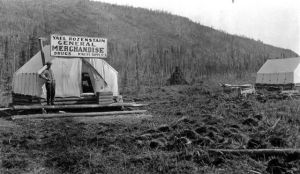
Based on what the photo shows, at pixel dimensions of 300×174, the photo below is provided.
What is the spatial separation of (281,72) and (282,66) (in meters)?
0.72

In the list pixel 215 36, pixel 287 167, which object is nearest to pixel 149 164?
pixel 287 167

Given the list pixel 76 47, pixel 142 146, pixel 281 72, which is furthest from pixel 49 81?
pixel 281 72

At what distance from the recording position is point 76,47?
14.9 metres

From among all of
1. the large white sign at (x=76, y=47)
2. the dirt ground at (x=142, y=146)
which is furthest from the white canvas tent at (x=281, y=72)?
the dirt ground at (x=142, y=146)

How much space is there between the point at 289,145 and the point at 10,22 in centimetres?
4822

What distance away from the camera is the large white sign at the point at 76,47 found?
14.4 metres

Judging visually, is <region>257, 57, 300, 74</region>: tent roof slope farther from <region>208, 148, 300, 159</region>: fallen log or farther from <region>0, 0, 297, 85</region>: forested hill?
<region>208, 148, 300, 159</region>: fallen log

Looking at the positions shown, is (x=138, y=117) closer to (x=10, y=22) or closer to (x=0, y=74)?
(x=0, y=74)

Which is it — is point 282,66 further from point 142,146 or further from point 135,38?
Result: point 135,38

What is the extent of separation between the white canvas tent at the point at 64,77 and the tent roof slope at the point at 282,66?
18.8m

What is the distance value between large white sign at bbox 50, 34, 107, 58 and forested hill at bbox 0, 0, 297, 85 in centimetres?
1922

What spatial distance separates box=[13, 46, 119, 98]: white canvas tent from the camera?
14.6 metres

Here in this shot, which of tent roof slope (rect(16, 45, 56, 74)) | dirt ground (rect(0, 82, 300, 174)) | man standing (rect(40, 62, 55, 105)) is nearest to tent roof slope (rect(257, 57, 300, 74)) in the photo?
dirt ground (rect(0, 82, 300, 174))

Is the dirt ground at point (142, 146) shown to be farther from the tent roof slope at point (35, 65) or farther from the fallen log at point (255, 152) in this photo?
the tent roof slope at point (35, 65)
